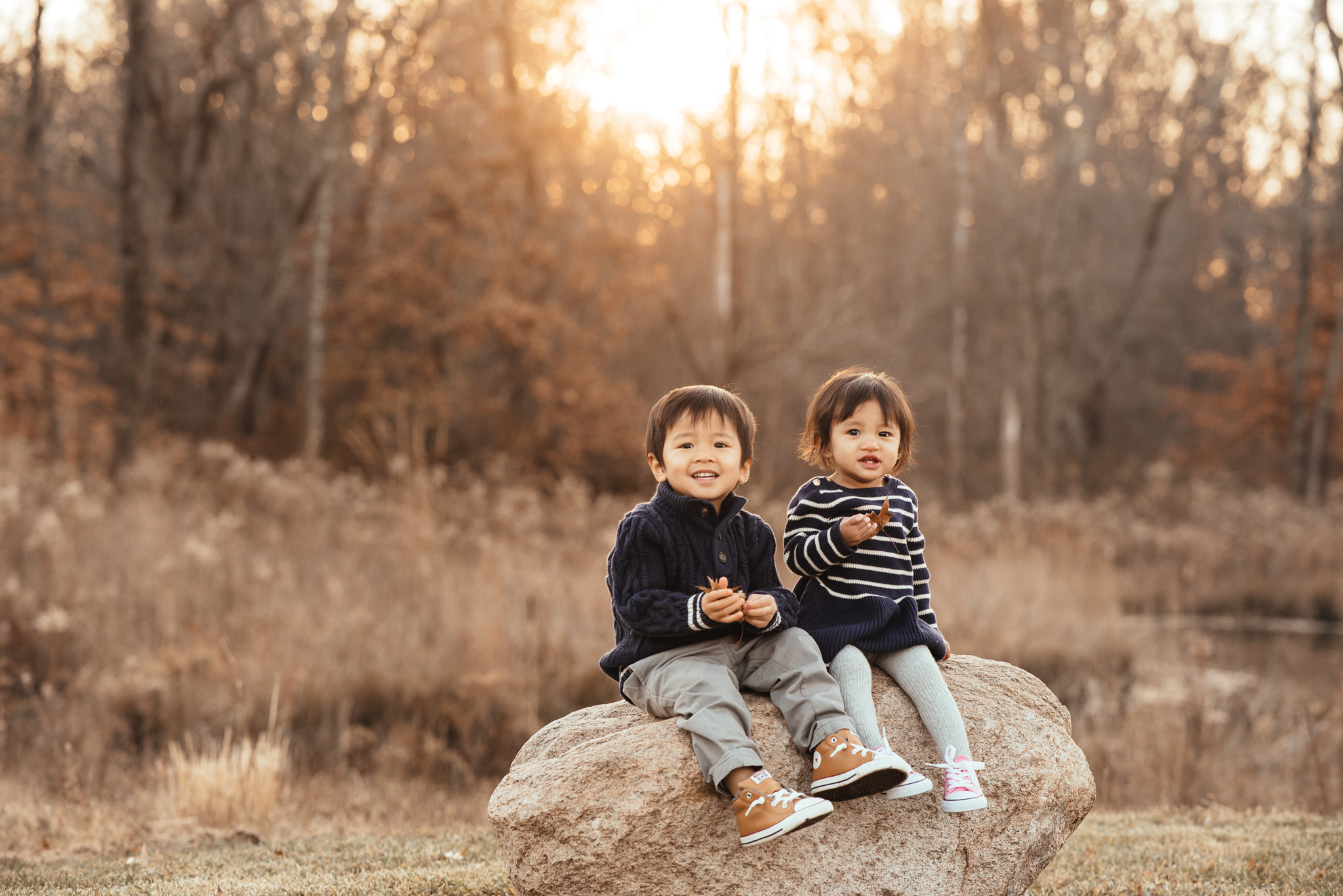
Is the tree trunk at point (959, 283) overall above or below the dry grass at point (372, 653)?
above

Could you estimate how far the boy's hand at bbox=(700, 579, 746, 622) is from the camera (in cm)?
316

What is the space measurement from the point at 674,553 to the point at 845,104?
22.0 m

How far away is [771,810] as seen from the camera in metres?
2.97

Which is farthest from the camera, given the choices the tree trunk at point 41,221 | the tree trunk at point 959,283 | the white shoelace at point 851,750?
the tree trunk at point 959,283

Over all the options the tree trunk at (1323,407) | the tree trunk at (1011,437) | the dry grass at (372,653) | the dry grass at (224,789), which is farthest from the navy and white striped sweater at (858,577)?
the tree trunk at (1323,407)

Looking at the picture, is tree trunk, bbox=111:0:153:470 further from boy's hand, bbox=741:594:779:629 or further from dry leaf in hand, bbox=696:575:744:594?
boy's hand, bbox=741:594:779:629

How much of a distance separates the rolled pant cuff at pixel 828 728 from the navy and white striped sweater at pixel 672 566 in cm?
31

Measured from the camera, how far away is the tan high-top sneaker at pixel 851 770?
3.02m

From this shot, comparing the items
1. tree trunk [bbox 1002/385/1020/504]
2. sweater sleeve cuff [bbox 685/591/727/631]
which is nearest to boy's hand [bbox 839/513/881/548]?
sweater sleeve cuff [bbox 685/591/727/631]

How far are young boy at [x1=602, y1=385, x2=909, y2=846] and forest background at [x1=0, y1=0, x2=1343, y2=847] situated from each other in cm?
300

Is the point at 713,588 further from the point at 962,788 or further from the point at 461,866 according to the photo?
the point at 461,866

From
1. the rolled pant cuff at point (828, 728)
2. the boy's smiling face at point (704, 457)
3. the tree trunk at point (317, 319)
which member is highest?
the tree trunk at point (317, 319)

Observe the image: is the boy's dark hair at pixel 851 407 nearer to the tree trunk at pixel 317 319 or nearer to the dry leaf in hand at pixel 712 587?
the dry leaf in hand at pixel 712 587

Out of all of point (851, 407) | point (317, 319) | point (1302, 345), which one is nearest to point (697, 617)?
point (851, 407)
